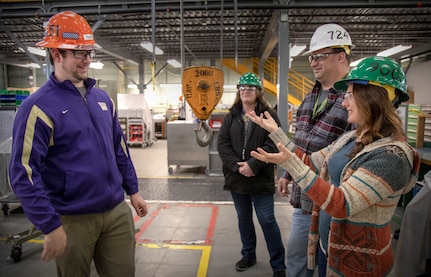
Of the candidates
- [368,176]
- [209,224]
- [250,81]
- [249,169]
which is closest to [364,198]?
[368,176]

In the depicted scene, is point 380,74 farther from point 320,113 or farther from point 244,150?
point 244,150

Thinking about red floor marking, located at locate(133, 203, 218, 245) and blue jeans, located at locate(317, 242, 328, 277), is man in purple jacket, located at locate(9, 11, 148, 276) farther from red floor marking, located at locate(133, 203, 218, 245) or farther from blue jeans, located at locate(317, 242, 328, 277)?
red floor marking, located at locate(133, 203, 218, 245)

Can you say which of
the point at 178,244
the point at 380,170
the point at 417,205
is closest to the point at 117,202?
the point at 380,170

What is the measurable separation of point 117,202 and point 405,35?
1201 centimetres

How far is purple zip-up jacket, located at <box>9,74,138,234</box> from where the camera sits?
1541 mm

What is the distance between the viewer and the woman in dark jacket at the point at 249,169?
2.69 metres

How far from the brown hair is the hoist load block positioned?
1.02m

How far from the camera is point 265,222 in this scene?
2.69 metres

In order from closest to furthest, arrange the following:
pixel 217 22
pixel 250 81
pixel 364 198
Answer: pixel 364 198 < pixel 250 81 < pixel 217 22

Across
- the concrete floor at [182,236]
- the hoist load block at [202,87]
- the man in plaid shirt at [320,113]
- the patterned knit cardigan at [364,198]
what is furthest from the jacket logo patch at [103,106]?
the concrete floor at [182,236]

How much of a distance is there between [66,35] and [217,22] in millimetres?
7257

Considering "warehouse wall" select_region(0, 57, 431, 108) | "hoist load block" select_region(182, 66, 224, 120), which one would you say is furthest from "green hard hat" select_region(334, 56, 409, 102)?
"warehouse wall" select_region(0, 57, 431, 108)

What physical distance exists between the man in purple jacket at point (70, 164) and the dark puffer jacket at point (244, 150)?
117 centimetres

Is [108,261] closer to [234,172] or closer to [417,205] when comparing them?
[234,172]
